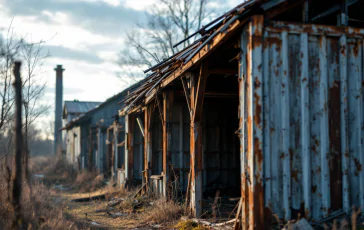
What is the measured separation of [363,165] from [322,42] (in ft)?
7.17

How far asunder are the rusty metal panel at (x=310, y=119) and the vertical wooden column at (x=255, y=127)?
0.07 feet

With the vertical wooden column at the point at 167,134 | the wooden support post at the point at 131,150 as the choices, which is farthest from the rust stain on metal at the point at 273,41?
the wooden support post at the point at 131,150

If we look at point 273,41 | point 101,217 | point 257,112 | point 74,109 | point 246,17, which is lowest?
point 101,217

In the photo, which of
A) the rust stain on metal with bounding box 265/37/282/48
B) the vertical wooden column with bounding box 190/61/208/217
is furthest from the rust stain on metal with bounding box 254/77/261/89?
the vertical wooden column with bounding box 190/61/208/217

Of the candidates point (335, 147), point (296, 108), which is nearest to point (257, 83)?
point (296, 108)

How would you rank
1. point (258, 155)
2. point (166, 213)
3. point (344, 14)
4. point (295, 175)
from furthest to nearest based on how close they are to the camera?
point (166, 213), point (344, 14), point (295, 175), point (258, 155)

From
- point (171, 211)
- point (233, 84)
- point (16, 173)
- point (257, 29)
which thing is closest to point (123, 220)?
point (171, 211)

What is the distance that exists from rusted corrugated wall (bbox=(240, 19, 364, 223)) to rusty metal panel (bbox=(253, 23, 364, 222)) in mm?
16

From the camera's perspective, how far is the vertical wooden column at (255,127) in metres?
6.50

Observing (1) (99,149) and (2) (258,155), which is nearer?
(2) (258,155)

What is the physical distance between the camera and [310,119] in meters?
6.95

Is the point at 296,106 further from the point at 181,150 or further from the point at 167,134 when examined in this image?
the point at 181,150

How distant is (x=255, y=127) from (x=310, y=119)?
103cm

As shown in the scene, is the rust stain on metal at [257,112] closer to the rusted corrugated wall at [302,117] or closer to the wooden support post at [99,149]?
the rusted corrugated wall at [302,117]
